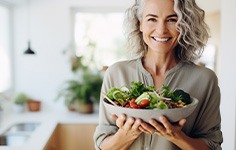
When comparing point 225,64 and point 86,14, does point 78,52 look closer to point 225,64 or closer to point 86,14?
point 86,14

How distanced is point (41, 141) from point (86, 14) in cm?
158

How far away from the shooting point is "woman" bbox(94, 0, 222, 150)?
96 centimetres

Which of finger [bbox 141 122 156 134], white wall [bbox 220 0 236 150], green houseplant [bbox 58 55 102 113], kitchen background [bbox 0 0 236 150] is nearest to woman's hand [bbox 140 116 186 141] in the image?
finger [bbox 141 122 156 134]

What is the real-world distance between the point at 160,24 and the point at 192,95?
0.89ft

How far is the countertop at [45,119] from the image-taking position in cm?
244

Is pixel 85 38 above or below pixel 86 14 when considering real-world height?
below

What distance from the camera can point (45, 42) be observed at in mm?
3189

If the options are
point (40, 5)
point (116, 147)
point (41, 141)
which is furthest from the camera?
point (40, 5)

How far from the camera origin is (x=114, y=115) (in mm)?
871

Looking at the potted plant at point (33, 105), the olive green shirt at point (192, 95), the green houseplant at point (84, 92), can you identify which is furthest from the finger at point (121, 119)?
the potted plant at point (33, 105)

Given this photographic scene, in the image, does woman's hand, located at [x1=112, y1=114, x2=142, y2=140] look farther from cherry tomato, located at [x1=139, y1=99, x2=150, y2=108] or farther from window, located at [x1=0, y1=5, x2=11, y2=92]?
window, located at [x1=0, y1=5, x2=11, y2=92]

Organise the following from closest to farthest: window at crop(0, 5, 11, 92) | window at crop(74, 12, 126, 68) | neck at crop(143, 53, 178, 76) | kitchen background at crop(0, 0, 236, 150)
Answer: neck at crop(143, 53, 178, 76), window at crop(0, 5, 11, 92), kitchen background at crop(0, 0, 236, 150), window at crop(74, 12, 126, 68)

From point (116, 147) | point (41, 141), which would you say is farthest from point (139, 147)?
point (41, 141)

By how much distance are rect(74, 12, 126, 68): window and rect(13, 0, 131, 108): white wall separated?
10 cm
